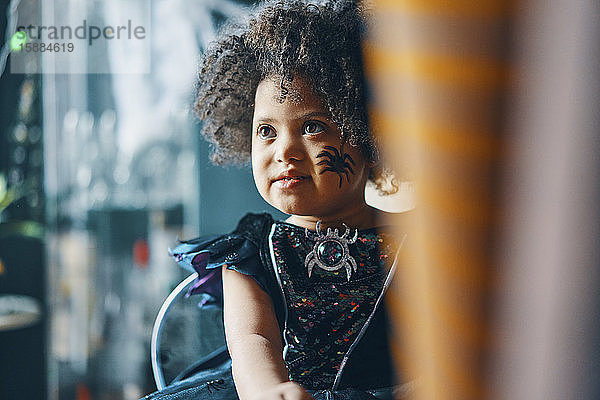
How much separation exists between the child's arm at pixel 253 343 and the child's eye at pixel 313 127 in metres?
0.18

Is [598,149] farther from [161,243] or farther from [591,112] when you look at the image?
[161,243]

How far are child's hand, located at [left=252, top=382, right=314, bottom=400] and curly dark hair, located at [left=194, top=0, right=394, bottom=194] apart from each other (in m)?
0.28

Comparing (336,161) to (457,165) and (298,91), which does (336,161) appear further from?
(457,165)

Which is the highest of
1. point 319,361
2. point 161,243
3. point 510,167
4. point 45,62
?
point 45,62

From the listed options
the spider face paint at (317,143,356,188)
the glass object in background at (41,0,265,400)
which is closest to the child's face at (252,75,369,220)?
the spider face paint at (317,143,356,188)

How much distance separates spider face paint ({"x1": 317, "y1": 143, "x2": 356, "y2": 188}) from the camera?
0.66 metres

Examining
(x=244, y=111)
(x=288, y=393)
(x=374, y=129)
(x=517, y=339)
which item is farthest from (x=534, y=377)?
(x=244, y=111)

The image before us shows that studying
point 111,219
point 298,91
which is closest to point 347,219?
point 298,91

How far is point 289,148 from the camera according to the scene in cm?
66

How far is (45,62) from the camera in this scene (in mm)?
1034

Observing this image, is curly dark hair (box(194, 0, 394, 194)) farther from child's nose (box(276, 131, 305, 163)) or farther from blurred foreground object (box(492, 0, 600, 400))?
blurred foreground object (box(492, 0, 600, 400))

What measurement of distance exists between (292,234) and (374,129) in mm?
160

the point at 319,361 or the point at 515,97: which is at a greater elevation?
the point at 515,97

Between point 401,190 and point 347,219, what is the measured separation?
11cm
